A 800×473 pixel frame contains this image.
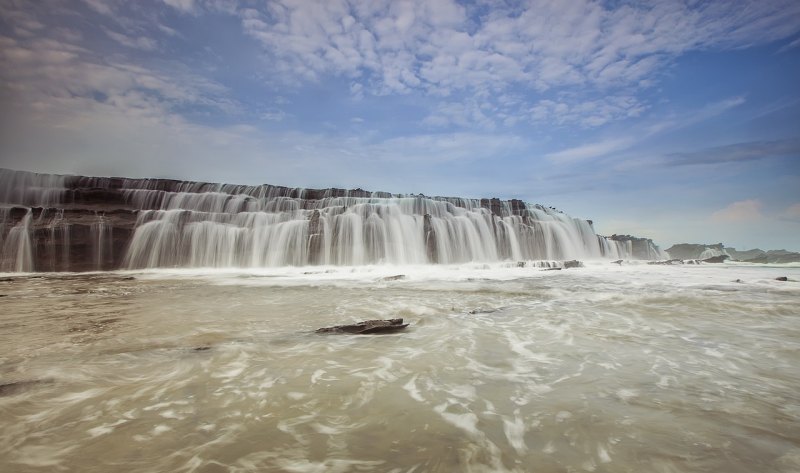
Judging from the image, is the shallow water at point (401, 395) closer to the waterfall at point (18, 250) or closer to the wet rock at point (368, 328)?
the wet rock at point (368, 328)

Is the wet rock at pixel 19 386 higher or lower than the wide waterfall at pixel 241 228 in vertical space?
lower

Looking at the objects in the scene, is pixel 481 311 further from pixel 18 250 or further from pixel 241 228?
pixel 18 250

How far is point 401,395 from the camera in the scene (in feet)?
Answer: 9.48

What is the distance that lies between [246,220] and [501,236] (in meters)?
19.2

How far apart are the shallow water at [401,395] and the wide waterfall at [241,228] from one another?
1731 centimetres

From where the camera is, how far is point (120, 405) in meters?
2.64

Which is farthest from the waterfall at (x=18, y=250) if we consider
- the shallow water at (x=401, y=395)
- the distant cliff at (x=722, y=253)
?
the distant cliff at (x=722, y=253)

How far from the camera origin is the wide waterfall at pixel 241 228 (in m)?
20.0

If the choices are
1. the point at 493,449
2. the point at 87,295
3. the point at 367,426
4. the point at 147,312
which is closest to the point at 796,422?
the point at 493,449

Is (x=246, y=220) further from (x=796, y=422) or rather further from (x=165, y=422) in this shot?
(x=796, y=422)

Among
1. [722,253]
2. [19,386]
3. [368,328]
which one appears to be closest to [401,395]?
[368,328]

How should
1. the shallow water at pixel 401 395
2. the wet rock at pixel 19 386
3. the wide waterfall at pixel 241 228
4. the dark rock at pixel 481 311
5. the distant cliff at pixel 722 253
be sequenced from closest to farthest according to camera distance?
the shallow water at pixel 401 395 < the wet rock at pixel 19 386 < the dark rock at pixel 481 311 < the wide waterfall at pixel 241 228 < the distant cliff at pixel 722 253

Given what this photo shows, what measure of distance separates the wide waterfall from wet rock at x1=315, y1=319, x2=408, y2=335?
717 inches

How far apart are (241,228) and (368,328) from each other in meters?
20.8
